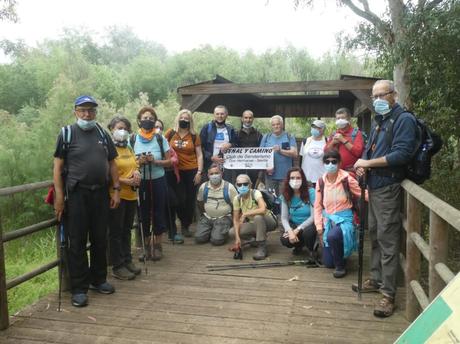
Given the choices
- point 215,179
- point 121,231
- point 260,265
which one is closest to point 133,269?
point 121,231

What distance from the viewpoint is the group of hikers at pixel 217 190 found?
13.0 ft

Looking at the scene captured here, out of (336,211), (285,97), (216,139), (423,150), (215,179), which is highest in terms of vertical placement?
(285,97)

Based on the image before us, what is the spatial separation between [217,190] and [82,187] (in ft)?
8.88

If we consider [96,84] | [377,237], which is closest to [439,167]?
[377,237]

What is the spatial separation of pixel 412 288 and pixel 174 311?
2.12 m

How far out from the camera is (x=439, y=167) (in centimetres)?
948

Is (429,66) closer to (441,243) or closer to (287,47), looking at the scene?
(441,243)

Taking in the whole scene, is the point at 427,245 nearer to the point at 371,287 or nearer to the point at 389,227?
the point at 389,227

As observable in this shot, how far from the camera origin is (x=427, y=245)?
3.44 metres

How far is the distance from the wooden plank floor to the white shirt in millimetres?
1636

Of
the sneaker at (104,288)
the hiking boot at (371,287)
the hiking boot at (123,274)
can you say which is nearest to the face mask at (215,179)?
the hiking boot at (123,274)

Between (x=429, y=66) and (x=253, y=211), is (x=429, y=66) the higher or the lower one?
the higher one

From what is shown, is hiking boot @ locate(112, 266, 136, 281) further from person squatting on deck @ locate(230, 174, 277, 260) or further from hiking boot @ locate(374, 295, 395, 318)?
hiking boot @ locate(374, 295, 395, 318)

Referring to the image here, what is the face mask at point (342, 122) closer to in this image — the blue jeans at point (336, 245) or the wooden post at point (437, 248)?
the blue jeans at point (336, 245)
